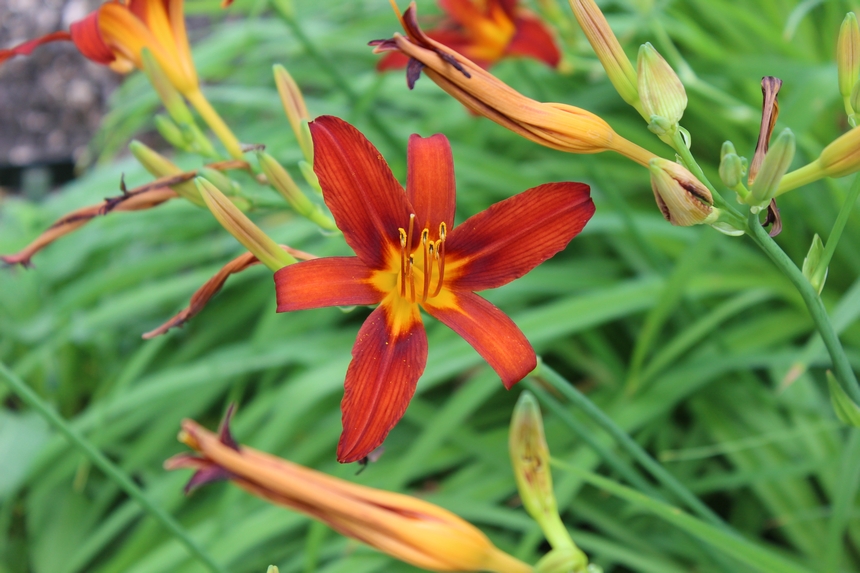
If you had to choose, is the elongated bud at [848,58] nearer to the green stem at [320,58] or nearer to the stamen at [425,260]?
the stamen at [425,260]

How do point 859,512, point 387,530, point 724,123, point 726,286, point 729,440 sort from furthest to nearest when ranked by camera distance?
point 724,123 → point 726,286 → point 729,440 → point 859,512 → point 387,530

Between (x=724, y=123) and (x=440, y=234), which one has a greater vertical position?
(x=440, y=234)

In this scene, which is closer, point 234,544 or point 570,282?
point 234,544

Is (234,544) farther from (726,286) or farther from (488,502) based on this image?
(726,286)

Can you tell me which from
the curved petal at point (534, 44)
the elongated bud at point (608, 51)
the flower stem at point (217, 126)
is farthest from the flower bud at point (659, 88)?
the curved petal at point (534, 44)

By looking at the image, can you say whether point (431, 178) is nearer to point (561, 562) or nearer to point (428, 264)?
point (428, 264)

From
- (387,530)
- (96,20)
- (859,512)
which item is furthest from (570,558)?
(859,512)
